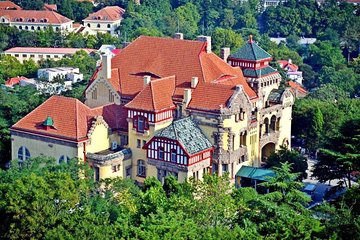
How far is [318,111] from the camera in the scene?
66062mm

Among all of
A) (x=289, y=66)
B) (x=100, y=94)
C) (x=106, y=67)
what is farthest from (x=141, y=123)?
(x=289, y=66)

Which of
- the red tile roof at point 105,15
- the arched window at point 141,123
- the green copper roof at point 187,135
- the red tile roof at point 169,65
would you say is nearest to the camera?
the green copper roof at point 187,135

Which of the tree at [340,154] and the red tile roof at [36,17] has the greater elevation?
the red tile roof at [36,17]

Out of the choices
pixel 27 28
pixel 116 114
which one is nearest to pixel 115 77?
pixel 116 114

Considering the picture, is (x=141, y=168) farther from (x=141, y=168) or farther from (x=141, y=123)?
(x=141, y=123)

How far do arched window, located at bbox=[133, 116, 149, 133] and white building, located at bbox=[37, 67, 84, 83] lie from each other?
31.3 meters

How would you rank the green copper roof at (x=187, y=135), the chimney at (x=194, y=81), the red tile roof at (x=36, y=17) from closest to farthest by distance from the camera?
the green copper roof at (x=187, y=135) → the chimney at (x=194, y=81) → the red tile roof at (x=36, y=17)

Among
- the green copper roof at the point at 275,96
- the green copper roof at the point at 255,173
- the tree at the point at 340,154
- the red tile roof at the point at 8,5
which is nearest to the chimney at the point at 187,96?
the green copper roof at the point at 255,173

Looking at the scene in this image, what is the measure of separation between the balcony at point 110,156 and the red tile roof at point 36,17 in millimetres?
69815

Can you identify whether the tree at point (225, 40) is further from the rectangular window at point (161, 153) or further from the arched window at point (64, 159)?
the arched window at point (64, 159)

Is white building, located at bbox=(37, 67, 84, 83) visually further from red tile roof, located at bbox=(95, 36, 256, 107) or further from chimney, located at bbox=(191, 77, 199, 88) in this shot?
chimney, located at bbox=(191, 77, 199, 88)

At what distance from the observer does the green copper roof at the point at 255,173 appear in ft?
186

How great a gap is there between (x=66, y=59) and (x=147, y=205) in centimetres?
5761

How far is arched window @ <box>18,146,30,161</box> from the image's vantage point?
56.7 m
